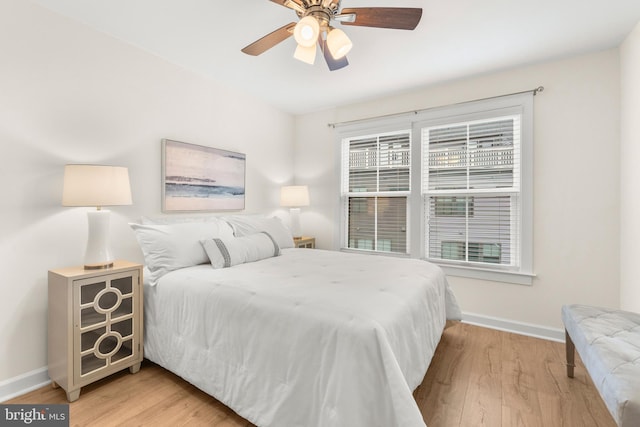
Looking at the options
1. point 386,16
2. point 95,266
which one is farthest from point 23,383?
point 386,16

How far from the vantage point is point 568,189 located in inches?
102

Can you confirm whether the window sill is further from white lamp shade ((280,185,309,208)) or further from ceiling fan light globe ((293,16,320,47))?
ceiling fan light globe ((293,16,320,47))

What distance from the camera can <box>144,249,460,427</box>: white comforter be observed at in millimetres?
1182

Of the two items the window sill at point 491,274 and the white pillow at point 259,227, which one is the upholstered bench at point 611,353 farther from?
the white pillow at point 259,227

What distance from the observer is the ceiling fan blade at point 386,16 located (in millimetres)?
1519

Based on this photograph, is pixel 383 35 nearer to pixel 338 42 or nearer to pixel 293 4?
pixel 338 42

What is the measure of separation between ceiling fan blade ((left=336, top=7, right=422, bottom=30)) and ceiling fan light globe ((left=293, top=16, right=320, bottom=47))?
17 cm

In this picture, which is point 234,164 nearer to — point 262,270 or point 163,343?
point 262,270

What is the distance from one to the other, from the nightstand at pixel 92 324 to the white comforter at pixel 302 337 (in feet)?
0.42

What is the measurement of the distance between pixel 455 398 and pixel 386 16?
7.64ft

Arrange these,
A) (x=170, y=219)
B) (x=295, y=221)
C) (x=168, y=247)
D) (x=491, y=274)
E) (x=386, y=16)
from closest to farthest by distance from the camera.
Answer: (x=386, y=16)
(x=168, y=247)
(x=170, y=219)
(x=491, y=274)
(x=295, y=221)

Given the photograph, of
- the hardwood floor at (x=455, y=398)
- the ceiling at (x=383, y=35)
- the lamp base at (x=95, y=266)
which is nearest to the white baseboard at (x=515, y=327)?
the hardwood floor at (x=455, y=398)

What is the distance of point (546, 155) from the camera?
2.67 metres

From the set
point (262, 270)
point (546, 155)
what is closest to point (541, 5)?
point (546, 155)
